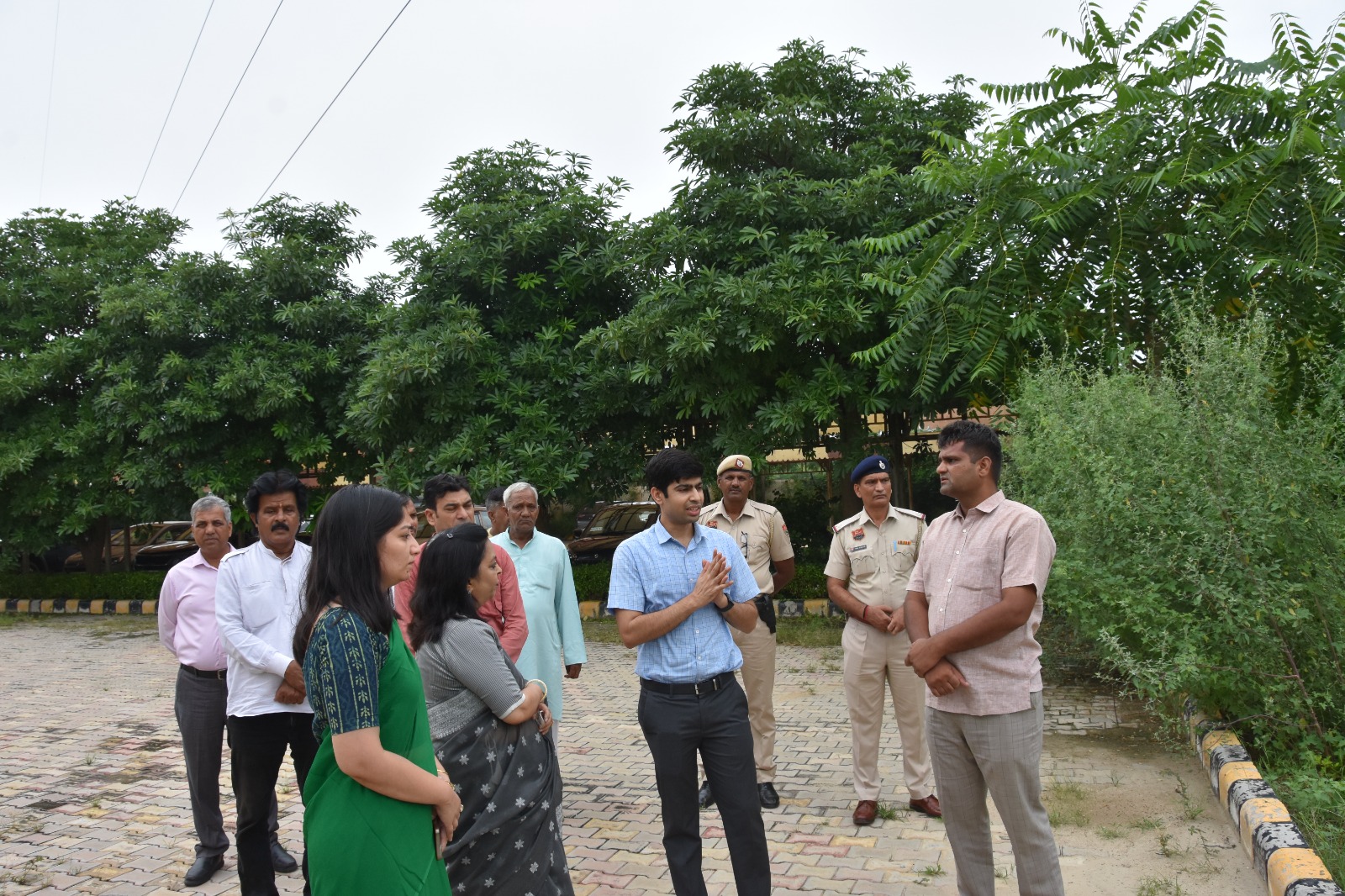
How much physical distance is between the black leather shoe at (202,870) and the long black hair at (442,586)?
284 cm

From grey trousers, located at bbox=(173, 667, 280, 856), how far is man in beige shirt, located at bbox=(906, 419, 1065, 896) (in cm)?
358

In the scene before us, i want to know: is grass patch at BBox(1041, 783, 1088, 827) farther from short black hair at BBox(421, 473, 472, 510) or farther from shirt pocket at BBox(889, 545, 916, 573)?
short black hair at BBox(421, 473, 472, 510)

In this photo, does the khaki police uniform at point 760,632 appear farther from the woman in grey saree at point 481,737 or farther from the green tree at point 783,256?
the green tree at point 783,256

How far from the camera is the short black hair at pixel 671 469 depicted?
432 centimetres

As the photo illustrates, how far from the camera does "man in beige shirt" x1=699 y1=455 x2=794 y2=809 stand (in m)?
6.27

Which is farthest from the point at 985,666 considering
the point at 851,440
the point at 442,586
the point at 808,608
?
the point at 808,608

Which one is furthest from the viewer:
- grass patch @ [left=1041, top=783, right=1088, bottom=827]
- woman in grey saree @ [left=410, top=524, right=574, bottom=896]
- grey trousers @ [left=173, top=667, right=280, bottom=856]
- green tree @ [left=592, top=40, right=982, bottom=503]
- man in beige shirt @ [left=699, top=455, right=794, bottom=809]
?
green tree @ [left=592, top=40, right=982, bottom=503]

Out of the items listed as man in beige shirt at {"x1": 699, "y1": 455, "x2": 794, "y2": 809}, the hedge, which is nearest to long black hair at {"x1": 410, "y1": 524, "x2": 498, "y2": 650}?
man in beige shirt at {"x1": 699, "y1": 455, "x2": 794, "y2": 809}

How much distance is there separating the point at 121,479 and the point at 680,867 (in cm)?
1792

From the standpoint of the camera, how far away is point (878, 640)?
603 cm

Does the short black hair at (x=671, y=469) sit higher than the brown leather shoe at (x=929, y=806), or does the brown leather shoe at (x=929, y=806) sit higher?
the short black hair at (x=671, y=469)

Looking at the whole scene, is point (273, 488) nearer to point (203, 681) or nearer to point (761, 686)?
point (203, 681)

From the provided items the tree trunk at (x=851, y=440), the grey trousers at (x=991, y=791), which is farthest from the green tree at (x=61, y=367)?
the grey trousers at (x=991, y=791)

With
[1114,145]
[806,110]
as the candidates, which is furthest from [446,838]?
[806,110]
